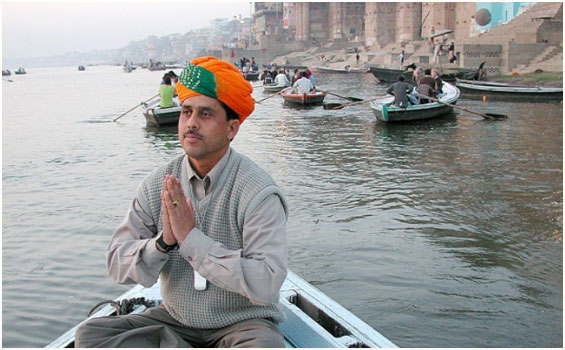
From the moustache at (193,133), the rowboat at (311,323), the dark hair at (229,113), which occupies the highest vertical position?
the dark hair at (229,113)

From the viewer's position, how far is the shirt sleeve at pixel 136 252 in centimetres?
203

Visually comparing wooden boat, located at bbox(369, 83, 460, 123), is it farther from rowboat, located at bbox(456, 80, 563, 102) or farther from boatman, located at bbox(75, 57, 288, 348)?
boatman, located at bbox(75, 57, 288, 348)

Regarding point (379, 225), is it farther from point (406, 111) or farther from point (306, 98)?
point (306, 98)

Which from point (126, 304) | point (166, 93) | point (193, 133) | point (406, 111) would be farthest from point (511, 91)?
point (193, 133)

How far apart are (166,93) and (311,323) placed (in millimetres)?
12390

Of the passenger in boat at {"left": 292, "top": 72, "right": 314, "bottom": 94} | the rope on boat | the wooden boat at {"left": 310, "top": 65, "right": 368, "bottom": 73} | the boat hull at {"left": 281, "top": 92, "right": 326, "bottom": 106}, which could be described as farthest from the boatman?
the wooden boat at {"left": 310, "top": 65, "right": 368, "bottom": 73}

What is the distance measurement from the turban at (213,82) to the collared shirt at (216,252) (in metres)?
0.21

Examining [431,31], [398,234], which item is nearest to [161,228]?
[398,234]

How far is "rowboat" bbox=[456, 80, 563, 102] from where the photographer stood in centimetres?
1955

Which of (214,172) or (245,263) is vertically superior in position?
(214,172)

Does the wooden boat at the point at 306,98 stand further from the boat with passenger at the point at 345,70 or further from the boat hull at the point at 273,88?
the boat with passenger at the point at 345,70

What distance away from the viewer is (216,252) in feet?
6.34

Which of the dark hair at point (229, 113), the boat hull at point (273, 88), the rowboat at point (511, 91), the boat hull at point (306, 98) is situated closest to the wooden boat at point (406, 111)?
the boat hull at point (306, 98)

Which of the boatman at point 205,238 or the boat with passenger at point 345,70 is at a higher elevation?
the boat with passenger at point 345,70
